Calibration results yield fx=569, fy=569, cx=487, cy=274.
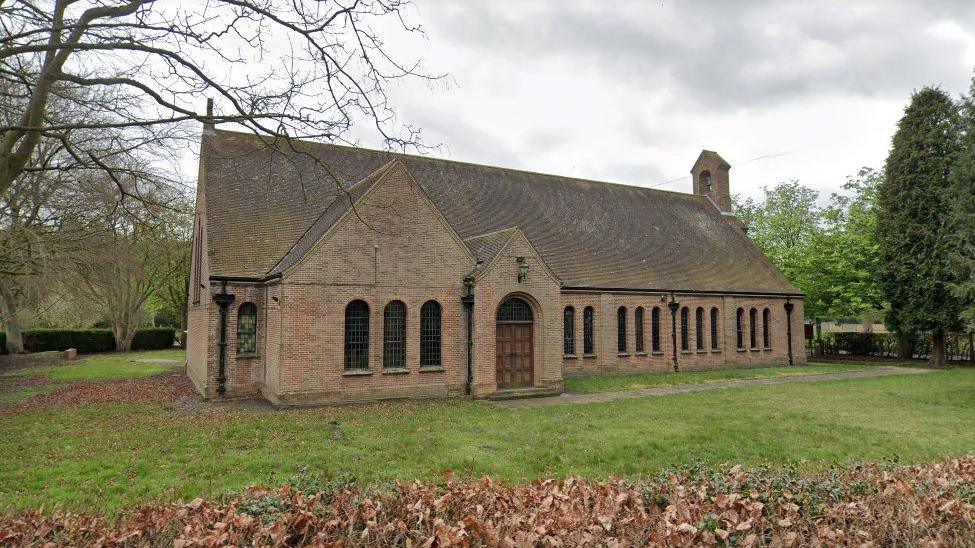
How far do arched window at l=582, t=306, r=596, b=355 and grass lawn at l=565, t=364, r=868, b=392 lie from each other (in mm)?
1197

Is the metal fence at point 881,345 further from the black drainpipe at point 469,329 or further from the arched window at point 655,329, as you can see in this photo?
the black drainpipe at point 469,329

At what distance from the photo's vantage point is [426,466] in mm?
9688

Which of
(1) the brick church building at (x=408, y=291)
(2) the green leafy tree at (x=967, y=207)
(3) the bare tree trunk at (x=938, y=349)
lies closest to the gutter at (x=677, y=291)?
(1) the brick church building at (x=408, y=291)

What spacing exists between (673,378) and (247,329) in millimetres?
16204

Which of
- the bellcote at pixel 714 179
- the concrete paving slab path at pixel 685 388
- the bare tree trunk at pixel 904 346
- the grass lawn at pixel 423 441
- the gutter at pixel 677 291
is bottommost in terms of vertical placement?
the concrete paving slab path at pixel 685 388

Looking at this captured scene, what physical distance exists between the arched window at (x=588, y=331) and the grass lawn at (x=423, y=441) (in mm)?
6609

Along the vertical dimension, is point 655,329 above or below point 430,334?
below

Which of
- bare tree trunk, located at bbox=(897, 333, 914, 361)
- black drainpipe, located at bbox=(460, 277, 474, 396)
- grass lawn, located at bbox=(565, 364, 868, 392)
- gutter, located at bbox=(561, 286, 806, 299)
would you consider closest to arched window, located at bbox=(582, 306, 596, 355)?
gutter, located at bbox=(561, 286, 806, 299)

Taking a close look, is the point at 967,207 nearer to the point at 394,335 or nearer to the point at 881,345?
the point at 881,345

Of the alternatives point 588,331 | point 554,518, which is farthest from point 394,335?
point 554,518

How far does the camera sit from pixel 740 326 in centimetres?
2894

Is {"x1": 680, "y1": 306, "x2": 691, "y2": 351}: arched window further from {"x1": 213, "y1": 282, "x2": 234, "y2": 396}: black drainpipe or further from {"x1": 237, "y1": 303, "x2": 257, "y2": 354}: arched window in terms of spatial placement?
{"x1": 213, "y1": 282, "x2": 234, "y2": 396}: black drainpipe

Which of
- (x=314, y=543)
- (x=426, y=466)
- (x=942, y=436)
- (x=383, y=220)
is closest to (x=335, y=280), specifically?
(x=383, y=220)

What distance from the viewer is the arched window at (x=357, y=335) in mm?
16688
